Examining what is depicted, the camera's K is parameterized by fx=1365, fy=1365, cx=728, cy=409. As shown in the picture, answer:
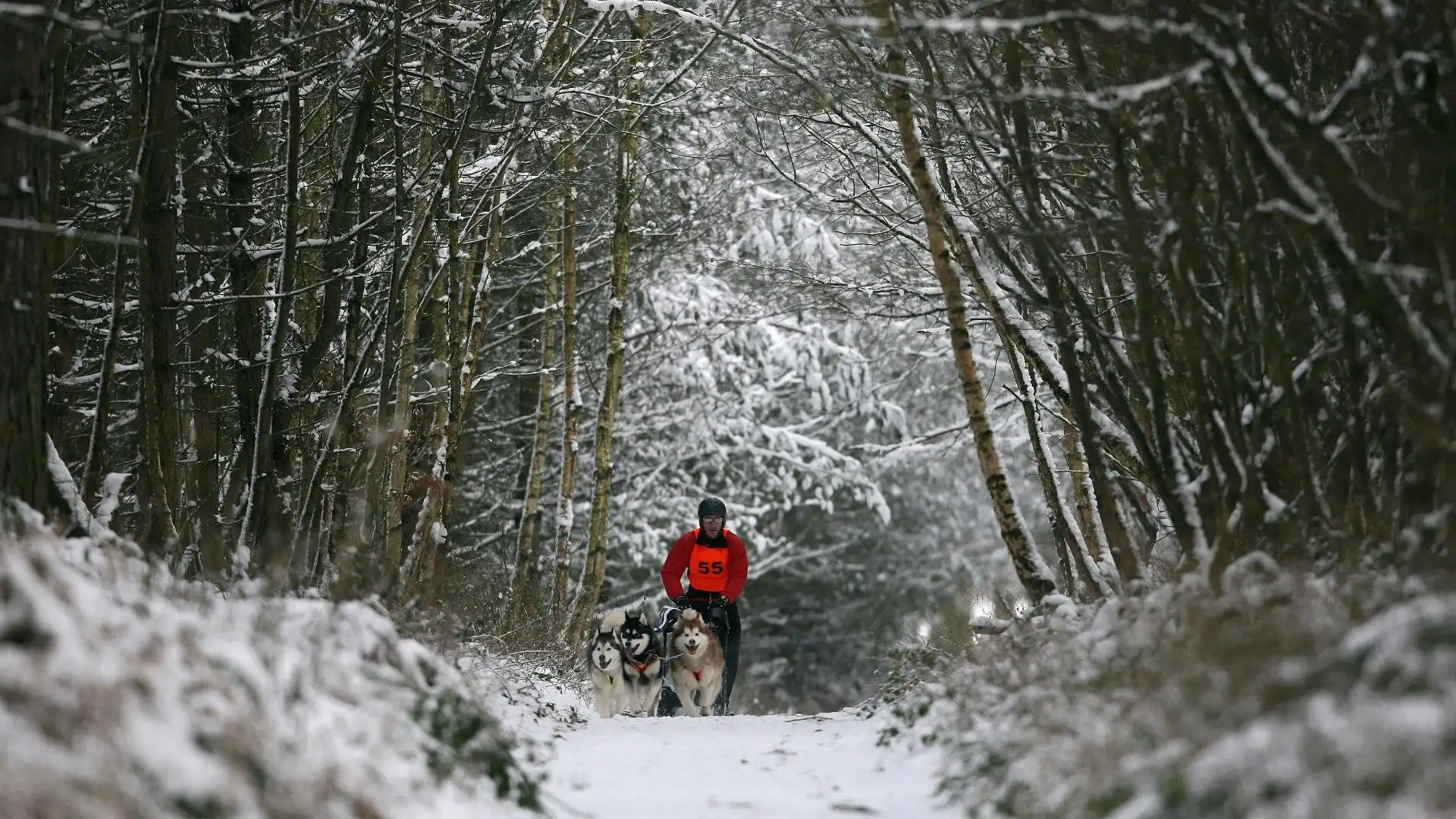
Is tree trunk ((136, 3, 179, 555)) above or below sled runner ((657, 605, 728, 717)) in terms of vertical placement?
above

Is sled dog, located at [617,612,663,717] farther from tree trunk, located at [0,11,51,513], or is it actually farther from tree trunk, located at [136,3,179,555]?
tree trunk, located at [0,11,51,513]

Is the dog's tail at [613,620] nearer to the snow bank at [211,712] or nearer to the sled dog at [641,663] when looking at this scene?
the sled dog at [641,663]

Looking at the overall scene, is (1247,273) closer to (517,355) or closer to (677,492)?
(517,355)

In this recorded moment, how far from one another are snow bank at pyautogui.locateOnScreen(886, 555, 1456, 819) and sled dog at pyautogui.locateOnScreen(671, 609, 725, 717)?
17.7 ft

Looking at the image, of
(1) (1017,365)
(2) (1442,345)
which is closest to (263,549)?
(1) (1017,365)

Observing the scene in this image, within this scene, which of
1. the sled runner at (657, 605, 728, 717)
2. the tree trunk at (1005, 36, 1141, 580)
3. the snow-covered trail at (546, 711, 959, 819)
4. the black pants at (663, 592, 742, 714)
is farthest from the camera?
the black pants at (663, 592, 742, 714)

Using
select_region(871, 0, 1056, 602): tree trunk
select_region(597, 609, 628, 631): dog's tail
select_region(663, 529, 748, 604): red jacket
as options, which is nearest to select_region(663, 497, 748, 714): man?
select_region(663, 529, 748, 604): red jacket

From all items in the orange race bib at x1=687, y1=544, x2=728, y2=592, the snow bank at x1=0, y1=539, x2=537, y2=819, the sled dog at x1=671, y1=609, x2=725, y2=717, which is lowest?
the sled dog at x1=671, y1=609, x2=725, y2=717

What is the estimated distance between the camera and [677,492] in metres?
22.9

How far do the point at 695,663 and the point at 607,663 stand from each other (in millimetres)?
902

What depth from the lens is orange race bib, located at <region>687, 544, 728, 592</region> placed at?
460 inches

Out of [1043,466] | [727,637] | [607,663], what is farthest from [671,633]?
[1043,466]

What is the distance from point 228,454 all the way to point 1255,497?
9.96m

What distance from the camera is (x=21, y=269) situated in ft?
18.5
